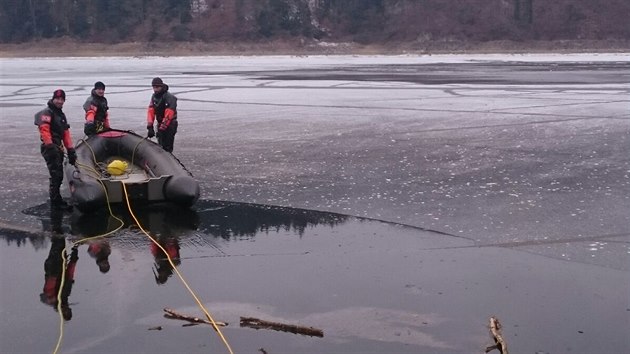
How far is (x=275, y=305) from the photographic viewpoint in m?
5.71

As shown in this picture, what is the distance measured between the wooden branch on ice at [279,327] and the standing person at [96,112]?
16.1ft

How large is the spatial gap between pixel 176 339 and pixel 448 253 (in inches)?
108

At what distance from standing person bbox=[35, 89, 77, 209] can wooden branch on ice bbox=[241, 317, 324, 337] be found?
3870 millimetres

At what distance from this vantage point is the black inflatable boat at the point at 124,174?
8.11 m

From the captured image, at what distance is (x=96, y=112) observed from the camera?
9.60m

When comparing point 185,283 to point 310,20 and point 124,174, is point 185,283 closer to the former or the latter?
point 124,174

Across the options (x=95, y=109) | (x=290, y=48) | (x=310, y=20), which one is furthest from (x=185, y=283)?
(x=310, y=20)

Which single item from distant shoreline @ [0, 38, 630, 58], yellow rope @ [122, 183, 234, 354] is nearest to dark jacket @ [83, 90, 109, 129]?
yellow rope @ [122, 183, 234, 354]

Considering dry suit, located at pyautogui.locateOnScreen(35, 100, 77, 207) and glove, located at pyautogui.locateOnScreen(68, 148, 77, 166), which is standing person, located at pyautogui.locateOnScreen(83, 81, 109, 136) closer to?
dry suit, located at pyautogui.locateOnScreen(35, 100, 77, 207)

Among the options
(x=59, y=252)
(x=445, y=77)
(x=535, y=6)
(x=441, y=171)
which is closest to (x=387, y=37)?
(x=535, y=6)

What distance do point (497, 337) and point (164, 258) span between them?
10.2 ft

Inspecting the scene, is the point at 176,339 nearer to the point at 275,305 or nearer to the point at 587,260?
the point at 275,305

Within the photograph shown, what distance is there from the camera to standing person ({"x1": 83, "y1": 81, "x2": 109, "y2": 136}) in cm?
945

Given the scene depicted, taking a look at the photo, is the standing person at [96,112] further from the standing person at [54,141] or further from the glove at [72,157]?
the glove at [72,157]
